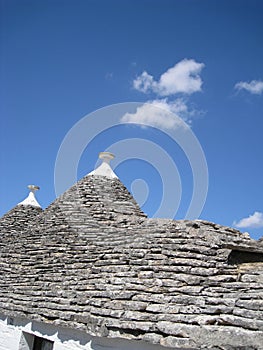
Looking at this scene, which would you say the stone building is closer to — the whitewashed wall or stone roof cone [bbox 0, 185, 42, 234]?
the whitewashed wall

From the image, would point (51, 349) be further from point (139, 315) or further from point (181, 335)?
point (181, 335)

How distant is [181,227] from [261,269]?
1599 mm

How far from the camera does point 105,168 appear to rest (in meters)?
11.6

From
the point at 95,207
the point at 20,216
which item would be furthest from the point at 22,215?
the point at 95,207

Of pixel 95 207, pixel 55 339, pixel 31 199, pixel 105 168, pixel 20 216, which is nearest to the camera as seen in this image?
pixel 55 339

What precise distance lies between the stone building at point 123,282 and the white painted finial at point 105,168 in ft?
1.52

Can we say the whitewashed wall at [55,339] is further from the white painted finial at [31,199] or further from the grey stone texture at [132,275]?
the white painted finial at [31,199]

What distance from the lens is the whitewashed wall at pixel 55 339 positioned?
19.8 feet

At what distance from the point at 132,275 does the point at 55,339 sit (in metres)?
1.92

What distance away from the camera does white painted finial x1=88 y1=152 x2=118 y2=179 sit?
11469 millimetres

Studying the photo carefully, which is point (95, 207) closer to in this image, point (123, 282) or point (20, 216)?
point (123, 282)

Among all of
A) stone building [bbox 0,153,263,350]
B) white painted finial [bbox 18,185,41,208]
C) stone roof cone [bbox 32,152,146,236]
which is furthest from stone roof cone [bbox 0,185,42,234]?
stone roof cone [bbox 32,152,146,236]

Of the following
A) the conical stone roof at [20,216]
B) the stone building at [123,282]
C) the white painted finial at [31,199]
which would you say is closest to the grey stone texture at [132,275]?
the stone building at [123,282]

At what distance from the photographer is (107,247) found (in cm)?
828
